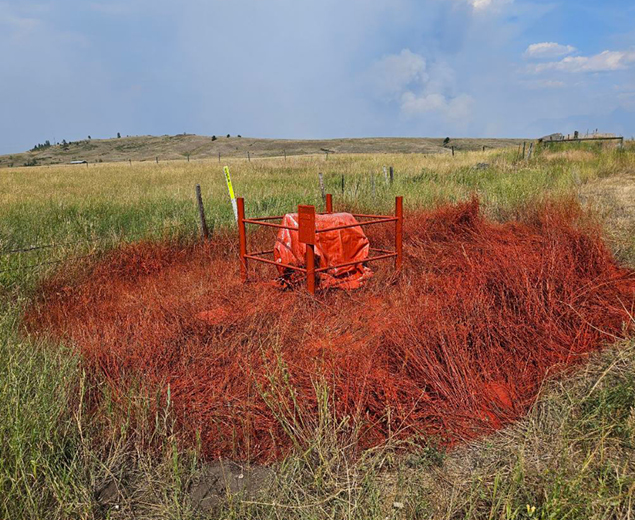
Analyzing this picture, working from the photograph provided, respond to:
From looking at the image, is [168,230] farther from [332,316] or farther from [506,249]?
[506,249]

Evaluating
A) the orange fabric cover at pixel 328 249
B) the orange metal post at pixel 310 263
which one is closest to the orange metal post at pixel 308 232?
the orange metal post at pixel 310 263

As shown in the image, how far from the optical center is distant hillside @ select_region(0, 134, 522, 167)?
226 ft

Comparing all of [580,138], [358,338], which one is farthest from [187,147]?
[358,338]

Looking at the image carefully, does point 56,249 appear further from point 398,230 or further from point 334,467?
point 334,467

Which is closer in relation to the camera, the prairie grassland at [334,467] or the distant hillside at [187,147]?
the prairie grassland at [334,467]

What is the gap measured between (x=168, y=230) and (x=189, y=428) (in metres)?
5.63

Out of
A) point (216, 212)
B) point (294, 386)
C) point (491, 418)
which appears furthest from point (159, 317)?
point (216, 212)

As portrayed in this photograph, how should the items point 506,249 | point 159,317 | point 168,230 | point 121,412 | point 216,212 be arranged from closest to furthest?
1. point 121,412
2. point 159,317
3. point 506,249
4. point 168,230
5. point 216,212

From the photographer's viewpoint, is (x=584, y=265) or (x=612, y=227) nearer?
(x=584, y=265)

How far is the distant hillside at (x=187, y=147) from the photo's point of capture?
68919 mm

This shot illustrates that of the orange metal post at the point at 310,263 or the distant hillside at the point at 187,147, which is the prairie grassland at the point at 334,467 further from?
the distant hillside at the point at 187,147

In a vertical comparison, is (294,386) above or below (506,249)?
below

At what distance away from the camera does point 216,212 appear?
1002 cm

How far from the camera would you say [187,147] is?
81562mm
